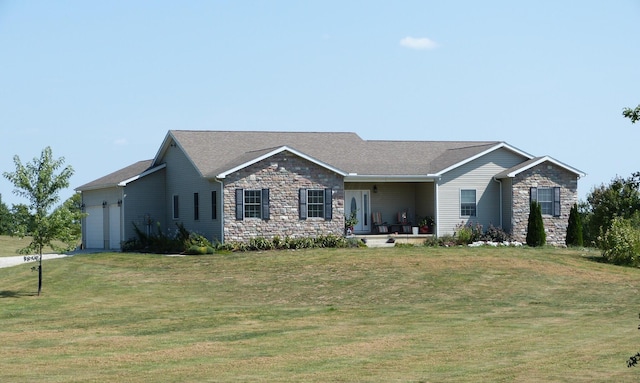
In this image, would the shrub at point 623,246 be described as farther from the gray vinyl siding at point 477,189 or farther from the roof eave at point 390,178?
the roof eave at point 390,178

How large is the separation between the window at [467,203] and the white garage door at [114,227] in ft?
50.9

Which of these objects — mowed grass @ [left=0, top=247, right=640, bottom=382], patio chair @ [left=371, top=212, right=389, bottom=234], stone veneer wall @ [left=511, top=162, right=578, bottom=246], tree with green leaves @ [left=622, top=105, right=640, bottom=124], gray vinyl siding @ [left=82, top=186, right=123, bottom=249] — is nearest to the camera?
tree with green leaves @ [left=622, top=105, right=640, bottom=124]

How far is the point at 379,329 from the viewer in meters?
19.0

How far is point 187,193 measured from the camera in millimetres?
39281

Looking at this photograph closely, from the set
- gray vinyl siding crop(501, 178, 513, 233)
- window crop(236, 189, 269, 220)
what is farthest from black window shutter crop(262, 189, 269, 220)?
gray vinyl siding crop(501, 178, 513, 233)

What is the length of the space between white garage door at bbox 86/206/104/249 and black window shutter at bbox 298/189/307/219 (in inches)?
463

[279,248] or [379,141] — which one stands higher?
[379,141]

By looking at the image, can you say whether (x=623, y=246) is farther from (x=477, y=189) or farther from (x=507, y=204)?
(x=477, y=189)

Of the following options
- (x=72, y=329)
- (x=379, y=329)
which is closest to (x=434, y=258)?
(x=379, y=329)

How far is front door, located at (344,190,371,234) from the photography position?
40.8 metres

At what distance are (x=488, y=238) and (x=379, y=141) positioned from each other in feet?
28.5

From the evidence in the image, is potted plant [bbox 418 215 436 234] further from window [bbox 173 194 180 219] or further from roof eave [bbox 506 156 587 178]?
window [bbox 173 194 180 219]

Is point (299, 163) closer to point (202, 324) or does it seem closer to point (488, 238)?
point (488, 238)

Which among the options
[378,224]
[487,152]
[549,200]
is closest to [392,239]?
[378,224]
